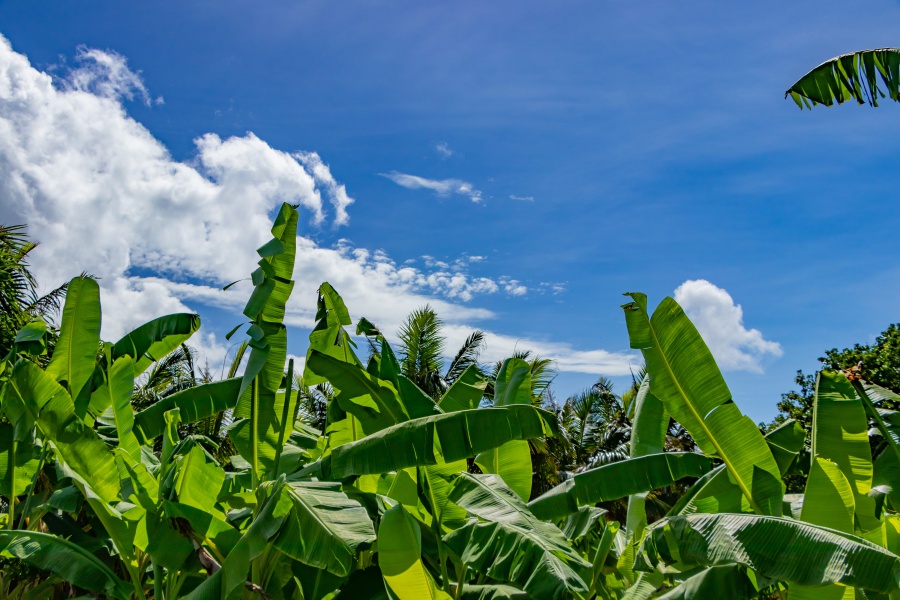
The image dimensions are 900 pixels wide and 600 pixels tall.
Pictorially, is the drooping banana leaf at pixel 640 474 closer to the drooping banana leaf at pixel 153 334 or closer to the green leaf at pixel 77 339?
the drooping banana leaf at pixel 153 334

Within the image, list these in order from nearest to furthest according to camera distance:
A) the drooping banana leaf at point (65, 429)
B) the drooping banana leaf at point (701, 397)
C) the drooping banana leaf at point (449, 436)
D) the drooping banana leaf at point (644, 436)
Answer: the drooping banana leaf at point (449, 436) < the drooping banana leaf at point (701, 397) < the drooping banana leaf at point (65, 429) < the drooping banana leaf at point (644, 436)

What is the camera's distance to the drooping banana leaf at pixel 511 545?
384 cm

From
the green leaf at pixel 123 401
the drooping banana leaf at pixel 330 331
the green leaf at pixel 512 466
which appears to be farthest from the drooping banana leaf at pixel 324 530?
the green leaf at pixel 123 401

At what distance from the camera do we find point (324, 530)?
158 inches

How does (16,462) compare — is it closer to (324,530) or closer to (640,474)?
(324,530)

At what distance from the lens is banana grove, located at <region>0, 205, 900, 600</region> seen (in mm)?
4059

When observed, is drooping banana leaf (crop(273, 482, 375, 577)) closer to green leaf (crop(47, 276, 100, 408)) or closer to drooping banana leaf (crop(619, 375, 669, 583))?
drooping banana leaf (crop(619, 375, 669, 583))

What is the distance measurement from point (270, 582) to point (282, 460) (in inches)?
40.0

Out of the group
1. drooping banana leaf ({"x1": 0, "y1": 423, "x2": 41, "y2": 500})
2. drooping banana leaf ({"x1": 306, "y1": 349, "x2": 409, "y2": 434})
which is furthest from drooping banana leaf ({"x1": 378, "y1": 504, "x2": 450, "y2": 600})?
drooping banana leaf ({"x1": 0, "y1": 423, "x2": 41, "y2": 500})

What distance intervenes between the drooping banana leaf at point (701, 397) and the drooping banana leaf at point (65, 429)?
4.07 m

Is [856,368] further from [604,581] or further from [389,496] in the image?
[389,496]

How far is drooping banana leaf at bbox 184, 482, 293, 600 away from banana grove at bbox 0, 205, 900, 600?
0.05 ft

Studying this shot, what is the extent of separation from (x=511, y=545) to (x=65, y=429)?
3455 millimetres

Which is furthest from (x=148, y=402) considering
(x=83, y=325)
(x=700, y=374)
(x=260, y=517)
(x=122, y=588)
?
(x=700, y=374)
